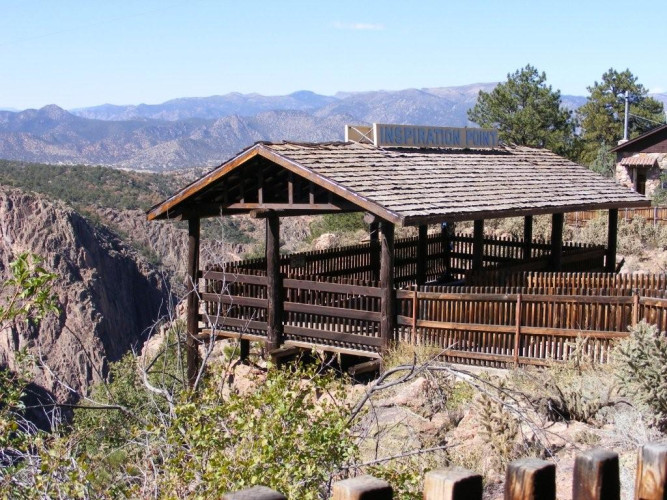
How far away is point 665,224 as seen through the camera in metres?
27.4

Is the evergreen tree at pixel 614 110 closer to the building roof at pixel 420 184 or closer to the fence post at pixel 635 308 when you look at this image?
the building roof at pixel 420 184

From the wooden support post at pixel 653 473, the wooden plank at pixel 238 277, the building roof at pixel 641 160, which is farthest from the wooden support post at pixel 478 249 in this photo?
the building roof at pixel 641 160

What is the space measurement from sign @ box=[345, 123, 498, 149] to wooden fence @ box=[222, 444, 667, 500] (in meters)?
13.2

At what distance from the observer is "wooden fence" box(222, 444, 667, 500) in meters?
2.32

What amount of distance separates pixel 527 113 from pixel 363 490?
41.8 metres

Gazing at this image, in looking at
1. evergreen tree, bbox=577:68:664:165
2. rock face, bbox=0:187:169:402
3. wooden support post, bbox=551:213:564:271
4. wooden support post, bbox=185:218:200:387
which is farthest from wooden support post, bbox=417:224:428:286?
rock face, bbox=0:187:169:402

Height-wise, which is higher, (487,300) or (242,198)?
(242,198)

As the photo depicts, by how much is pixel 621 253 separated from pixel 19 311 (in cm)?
2094

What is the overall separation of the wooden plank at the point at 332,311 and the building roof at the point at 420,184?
1.54m

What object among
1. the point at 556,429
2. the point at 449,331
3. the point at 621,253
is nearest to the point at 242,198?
the point at 449,331

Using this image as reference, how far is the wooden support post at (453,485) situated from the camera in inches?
90.8

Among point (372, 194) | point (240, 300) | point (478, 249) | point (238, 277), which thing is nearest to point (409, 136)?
point (478, 249)

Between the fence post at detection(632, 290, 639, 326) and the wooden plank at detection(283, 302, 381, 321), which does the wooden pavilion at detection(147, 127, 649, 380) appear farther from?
the fence post at detection(632, 290, 639, 326)

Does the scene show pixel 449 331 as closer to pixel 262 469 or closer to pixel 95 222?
pixel 262 469
